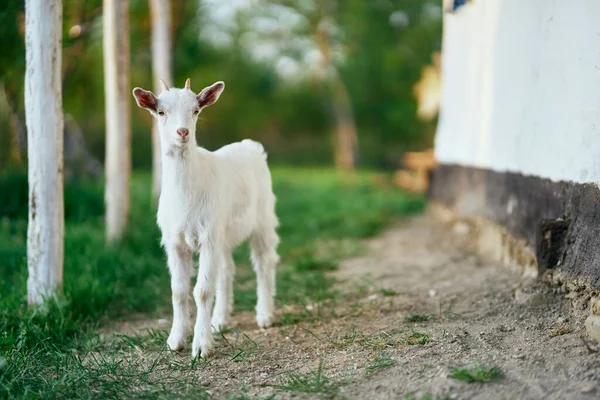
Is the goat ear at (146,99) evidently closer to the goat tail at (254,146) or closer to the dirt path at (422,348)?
the goat tail at (254,146)

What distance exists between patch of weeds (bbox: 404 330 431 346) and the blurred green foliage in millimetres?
9474

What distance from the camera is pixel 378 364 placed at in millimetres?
3846

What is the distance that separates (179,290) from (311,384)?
1421 millimetres

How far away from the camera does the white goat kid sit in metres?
4.28

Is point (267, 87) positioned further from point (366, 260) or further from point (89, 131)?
point (366, 260)

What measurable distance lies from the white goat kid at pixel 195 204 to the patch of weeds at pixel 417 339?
4.37 ft

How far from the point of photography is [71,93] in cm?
1188

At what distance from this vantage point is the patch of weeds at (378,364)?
3783mm

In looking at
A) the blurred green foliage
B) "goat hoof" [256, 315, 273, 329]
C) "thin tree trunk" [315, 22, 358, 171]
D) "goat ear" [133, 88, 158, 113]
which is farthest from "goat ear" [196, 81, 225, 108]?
"thin tree trunk" [315, 22, 358, 171]

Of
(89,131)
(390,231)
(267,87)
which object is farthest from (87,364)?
(267,87)

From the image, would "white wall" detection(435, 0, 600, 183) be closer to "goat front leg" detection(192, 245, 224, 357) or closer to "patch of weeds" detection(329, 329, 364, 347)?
"patch of weeds" detection(329, 329, 364, 347)

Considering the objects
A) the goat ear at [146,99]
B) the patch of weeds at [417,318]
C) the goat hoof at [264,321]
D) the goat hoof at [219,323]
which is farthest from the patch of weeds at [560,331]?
the goat ear at [146,99]

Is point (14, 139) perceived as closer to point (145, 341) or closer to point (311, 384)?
point (145, 341)

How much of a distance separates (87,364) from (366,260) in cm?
414
